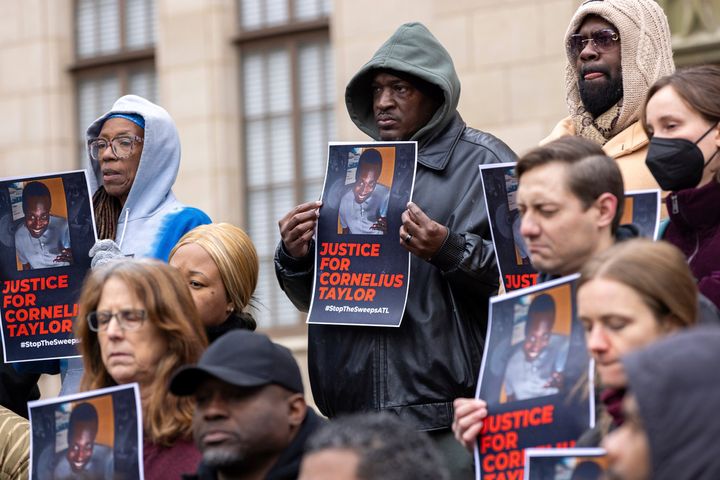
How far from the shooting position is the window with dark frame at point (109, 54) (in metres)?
15.7

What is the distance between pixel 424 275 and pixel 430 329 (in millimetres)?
213

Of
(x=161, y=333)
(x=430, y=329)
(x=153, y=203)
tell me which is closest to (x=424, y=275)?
(x=430, y=329)

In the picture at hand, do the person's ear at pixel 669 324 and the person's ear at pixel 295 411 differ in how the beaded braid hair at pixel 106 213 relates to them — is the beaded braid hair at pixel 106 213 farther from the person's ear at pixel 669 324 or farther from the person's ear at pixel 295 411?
the person's ear at pixel 669 324

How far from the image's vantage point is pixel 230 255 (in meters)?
6.66

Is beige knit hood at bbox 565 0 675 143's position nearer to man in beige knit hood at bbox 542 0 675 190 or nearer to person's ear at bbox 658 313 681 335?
man in beige knit hood at bbox 542 0 675 190

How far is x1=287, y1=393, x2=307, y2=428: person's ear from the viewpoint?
5.21m

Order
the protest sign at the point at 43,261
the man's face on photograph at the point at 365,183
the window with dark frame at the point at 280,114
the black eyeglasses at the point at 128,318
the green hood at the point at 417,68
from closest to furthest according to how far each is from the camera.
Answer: the black eyeglasses at the point at 128,318 → the man's face on photograph at the point at 365,183 → the green hood at the point at 417,68 → the protest sign at the point at 43,261 → the window with dark frame at the point at 280,114

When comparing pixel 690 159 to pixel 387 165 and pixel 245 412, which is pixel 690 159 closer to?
pixel 387 165

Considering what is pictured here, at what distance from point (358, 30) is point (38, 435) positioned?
324 inches

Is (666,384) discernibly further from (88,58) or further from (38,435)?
(88,58)

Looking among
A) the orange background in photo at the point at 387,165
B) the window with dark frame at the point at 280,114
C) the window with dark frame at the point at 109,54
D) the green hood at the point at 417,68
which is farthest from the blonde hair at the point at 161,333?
the window with dark frame at the point at 109,54

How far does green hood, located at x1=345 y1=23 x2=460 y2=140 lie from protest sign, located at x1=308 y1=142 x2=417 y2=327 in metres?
0.36

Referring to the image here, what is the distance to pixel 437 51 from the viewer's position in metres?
6.73

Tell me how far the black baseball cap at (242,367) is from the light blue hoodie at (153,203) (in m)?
1.72
